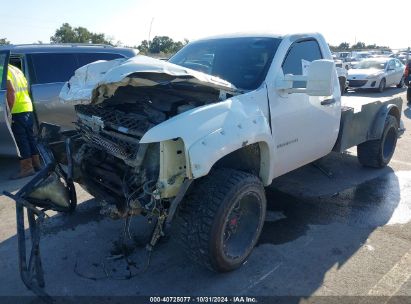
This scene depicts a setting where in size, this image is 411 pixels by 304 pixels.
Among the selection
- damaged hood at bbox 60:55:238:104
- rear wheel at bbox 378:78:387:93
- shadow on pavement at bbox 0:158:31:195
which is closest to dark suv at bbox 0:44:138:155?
shadow on pavement at bbox 0:158:31:195

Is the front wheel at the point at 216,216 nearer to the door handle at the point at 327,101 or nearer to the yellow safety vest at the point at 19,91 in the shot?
the door handle at the point at 327,101

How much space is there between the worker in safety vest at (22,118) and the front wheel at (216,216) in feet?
11.3

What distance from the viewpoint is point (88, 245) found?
12.8 ft

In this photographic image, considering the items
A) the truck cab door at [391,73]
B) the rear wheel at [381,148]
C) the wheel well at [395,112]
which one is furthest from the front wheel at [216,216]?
the truck cab door at [391,73]

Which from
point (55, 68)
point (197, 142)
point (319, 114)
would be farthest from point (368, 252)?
point (55, 68)

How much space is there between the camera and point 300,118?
4125mm

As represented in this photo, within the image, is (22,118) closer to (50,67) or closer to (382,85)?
(50,67)

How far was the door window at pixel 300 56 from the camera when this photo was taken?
13.4ft

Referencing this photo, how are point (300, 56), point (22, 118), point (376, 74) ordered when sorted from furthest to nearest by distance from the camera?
point (376, 74) < point (22, 118) < point (300, 56)

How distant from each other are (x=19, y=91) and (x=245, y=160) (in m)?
3.80

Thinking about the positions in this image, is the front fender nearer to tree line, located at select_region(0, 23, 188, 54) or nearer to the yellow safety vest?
the yellow safety vest

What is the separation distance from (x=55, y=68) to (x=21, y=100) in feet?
3.37

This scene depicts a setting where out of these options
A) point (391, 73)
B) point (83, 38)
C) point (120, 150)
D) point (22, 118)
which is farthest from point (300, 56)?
point (83, 38)

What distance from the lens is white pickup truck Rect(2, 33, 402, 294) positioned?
294 centimetres
